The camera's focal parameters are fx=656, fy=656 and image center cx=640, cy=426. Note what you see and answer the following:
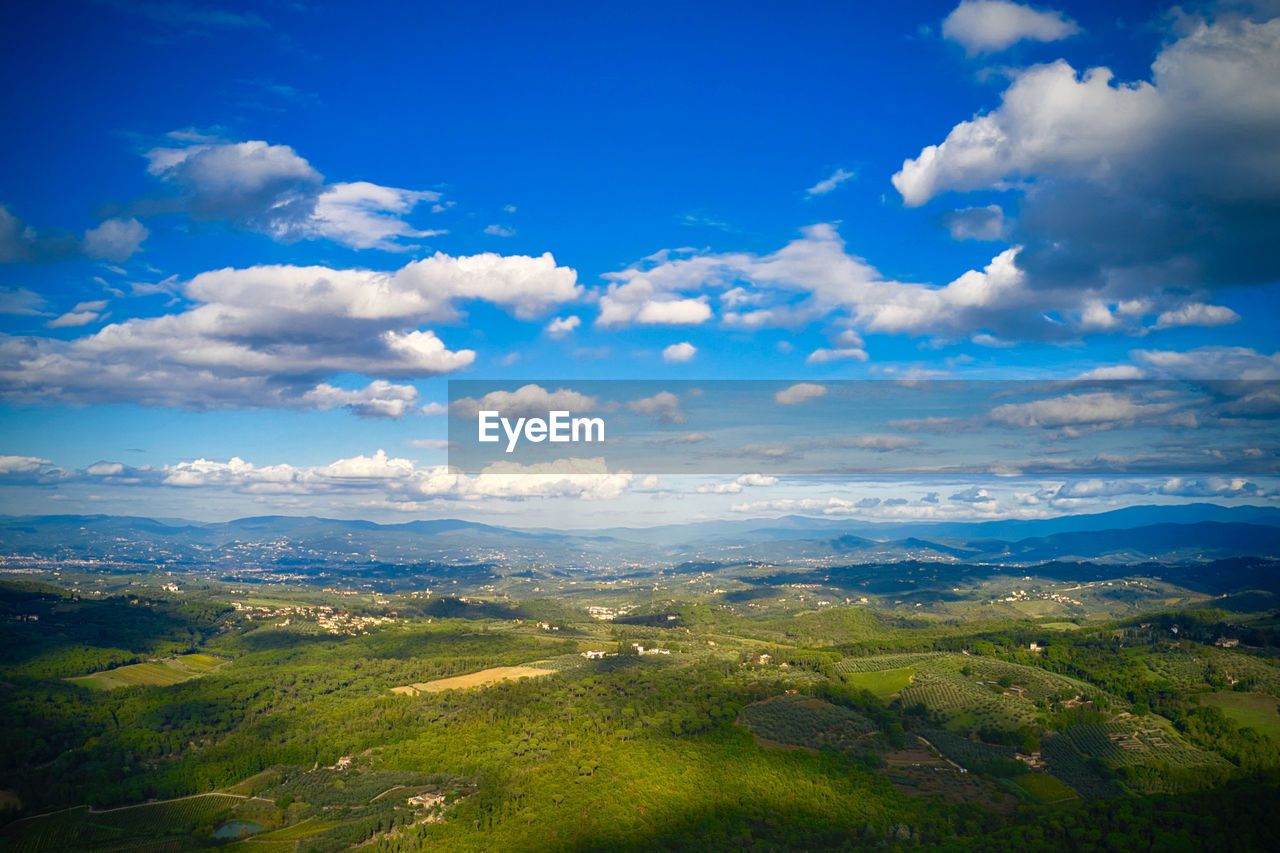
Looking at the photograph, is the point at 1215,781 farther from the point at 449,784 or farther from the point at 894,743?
the point at 449,784

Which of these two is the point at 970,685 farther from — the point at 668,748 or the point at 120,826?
the point at 120,826

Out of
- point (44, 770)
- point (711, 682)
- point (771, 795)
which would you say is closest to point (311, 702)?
point (44, 770)

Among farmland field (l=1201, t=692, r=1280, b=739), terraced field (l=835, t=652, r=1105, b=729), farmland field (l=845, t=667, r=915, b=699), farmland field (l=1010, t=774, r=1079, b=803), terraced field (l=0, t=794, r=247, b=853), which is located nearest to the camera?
terraced field (l=0, t=794, r=247, b=853)

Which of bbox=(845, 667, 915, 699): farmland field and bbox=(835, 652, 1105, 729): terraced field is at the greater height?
bbox=(835, 652, 1105, 729): terraced field

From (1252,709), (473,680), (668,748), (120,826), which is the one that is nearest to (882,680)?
(668,748)

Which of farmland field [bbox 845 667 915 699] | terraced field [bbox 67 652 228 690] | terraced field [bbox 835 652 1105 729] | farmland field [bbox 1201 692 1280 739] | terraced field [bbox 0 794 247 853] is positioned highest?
farmland field [bbox 1201 692 1280 739]

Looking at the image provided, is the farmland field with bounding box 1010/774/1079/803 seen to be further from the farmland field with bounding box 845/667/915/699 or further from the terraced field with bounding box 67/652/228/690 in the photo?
the terraced field with bounding box 67/652/228/690

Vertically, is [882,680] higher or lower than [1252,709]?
lower

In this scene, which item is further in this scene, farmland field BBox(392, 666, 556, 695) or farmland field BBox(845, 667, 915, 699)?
farmland field BBox(392, 666, 556, 695)

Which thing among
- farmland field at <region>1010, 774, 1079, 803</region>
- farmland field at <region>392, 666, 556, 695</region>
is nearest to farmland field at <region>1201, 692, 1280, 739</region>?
farmland field at <region>1010, 774, 1079, 803</region>
